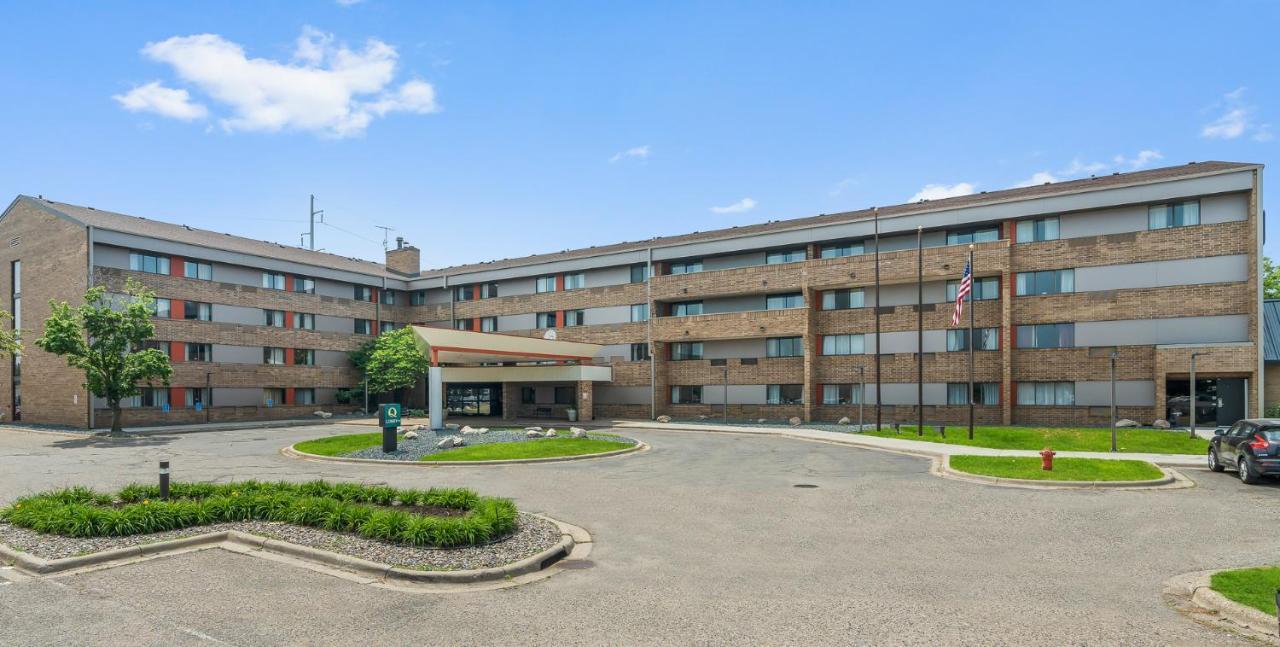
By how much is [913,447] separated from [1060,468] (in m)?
→ 7.42

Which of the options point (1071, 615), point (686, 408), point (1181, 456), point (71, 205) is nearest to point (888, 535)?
point (1071, 615)

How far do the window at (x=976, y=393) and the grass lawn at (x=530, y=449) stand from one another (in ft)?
68.8

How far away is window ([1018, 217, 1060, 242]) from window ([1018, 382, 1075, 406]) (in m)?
7.46

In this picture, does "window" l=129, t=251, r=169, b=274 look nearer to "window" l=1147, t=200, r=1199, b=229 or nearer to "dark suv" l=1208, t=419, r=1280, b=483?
"dark suv" l=1208, t=419, r=1280, b=483

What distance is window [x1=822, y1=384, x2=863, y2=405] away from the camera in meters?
42.2

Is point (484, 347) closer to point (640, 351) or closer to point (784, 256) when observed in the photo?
point (640, 351)

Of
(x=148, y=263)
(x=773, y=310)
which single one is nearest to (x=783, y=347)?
(x=773, y=310)

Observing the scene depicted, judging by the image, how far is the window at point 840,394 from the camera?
138 ft

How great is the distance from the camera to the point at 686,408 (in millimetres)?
47906

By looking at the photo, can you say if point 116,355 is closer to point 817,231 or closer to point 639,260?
point 639,260

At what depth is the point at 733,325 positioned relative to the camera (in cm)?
4519

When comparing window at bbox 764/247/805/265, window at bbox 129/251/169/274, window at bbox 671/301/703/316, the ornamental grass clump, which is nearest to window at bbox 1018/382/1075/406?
window at bbox 764/247/805/265

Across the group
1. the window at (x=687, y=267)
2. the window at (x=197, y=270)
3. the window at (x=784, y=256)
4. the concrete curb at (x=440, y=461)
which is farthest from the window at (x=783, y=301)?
the window at (x=197, y=270)

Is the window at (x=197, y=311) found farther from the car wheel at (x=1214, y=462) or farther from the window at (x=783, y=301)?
the car wheel at (x=1214, y=462)
